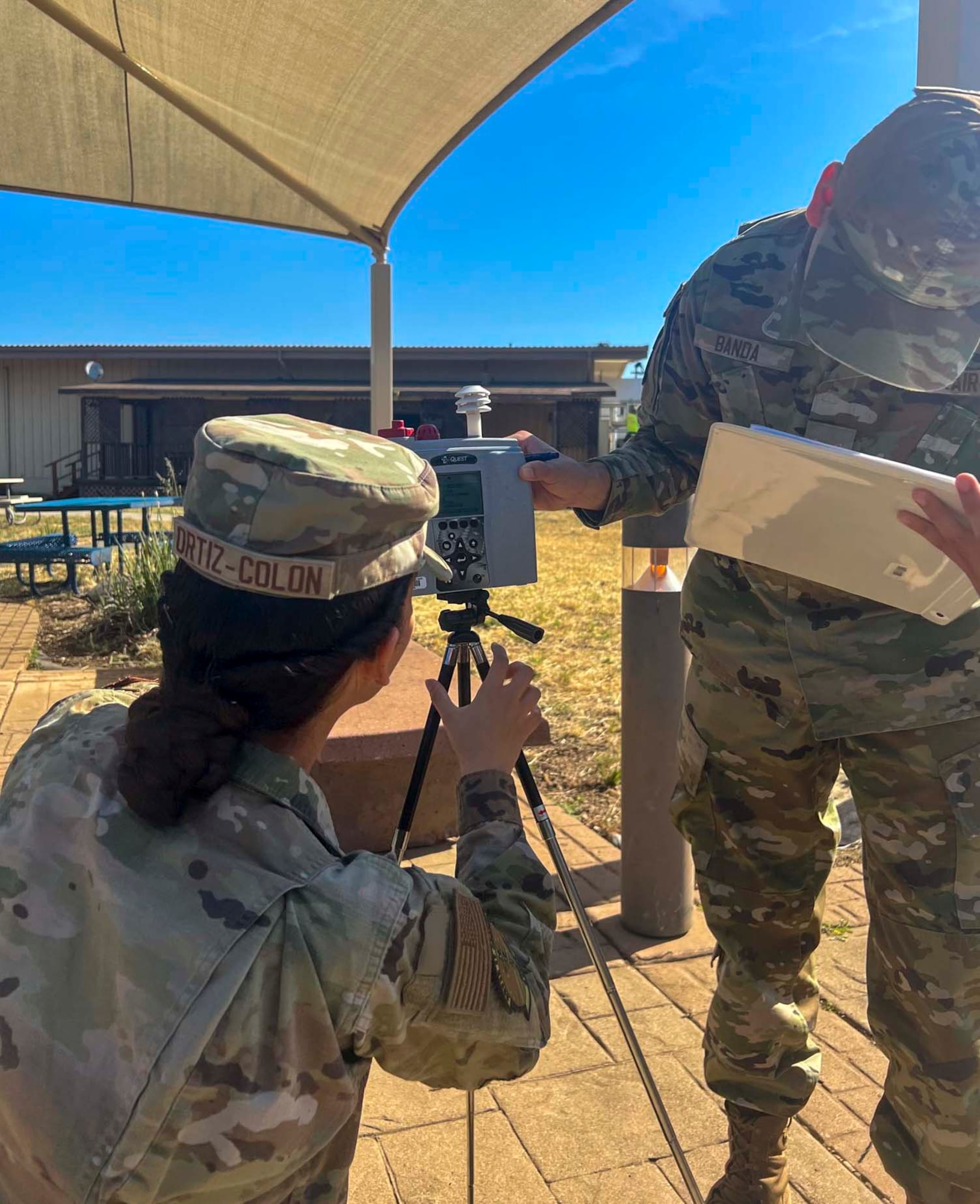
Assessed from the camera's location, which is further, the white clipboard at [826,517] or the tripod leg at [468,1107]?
the tripod leg at [468,1107]

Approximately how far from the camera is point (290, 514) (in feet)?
3.25

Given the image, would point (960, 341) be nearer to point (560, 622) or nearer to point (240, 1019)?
point (240, 1019)

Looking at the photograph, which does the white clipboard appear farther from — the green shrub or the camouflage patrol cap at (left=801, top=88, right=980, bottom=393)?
the green shrub

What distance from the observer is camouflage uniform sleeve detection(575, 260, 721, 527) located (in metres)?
1.80

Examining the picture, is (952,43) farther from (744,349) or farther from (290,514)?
(290,514)

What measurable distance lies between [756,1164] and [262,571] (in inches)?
61.5

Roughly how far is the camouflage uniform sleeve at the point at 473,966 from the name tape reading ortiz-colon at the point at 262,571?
1.08 feet

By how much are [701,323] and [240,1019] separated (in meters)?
1.39

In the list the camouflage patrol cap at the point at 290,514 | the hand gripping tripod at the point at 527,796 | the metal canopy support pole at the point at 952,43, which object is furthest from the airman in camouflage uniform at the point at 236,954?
the metal canopy support pole at the point at 952,43

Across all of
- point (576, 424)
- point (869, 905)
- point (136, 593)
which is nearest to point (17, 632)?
point (136, 593)

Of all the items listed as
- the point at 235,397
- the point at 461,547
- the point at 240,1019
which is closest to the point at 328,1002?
the point at 240,1019

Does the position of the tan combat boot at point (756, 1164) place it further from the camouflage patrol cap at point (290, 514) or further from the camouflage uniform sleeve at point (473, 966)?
the camouflage patrol cap at point (290, 514)

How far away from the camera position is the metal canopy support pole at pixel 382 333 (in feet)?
15.9

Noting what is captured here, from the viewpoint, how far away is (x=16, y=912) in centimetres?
95
